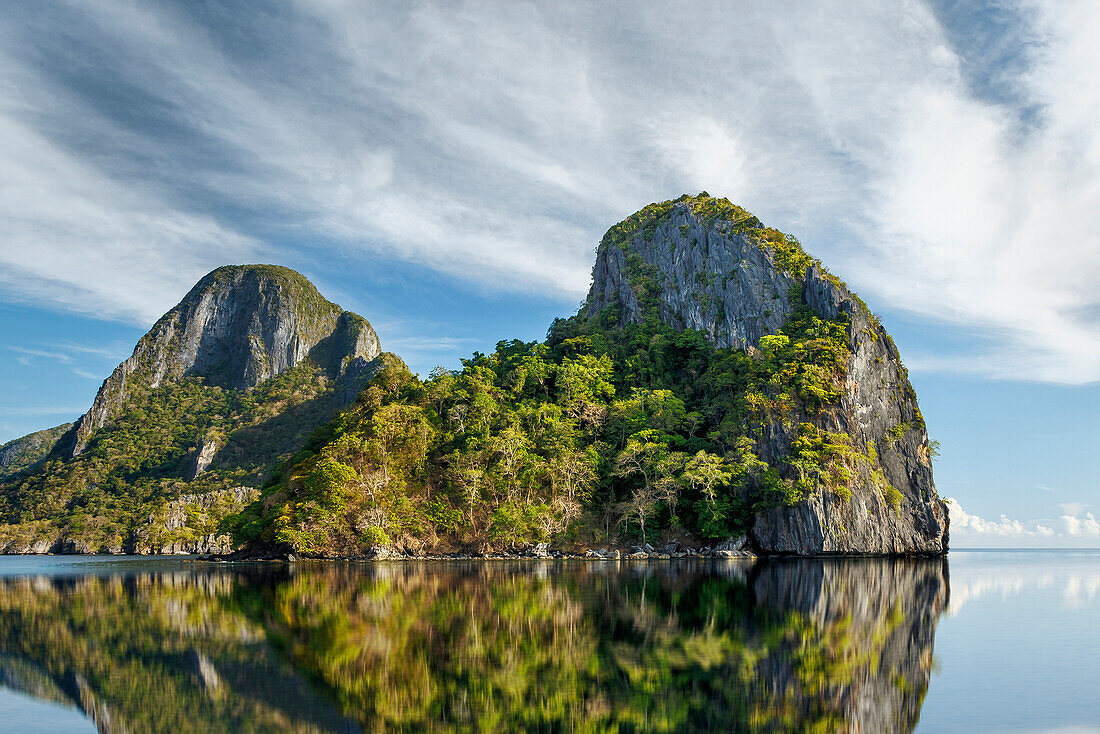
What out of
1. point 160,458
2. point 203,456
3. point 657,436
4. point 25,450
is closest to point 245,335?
point 160,458

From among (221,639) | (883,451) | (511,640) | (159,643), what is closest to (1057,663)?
(511,640)

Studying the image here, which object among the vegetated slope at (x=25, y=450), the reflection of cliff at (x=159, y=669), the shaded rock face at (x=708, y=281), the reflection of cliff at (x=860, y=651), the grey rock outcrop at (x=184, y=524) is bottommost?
the grey rock outcrop at (x=184, y=524)

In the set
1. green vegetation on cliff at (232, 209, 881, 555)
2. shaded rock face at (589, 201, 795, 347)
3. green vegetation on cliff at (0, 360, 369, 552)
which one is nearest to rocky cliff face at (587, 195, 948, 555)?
shaded rock face at (589, 201, 795, 347)

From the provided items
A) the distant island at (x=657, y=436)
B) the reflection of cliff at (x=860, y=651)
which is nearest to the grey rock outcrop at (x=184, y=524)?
the distant island at (x=657, y=436)

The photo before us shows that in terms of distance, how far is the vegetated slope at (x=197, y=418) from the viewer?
90875 millimetres

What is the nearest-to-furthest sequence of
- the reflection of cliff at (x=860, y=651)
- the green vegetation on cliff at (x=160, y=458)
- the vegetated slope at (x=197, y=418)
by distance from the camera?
the reflection of cliff at (x=860, y=651), the vegetated slope at (x=197, y=418), the green vegetation on cliff at (x=160, y=458)

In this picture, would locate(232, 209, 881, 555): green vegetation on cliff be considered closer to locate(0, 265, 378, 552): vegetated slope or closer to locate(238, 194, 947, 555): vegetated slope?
locate(238, 194, 947, 555): vegetated slope

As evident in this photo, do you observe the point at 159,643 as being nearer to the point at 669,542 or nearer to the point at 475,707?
the point at 475,707

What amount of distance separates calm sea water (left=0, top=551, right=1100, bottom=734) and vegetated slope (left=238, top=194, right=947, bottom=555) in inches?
1076

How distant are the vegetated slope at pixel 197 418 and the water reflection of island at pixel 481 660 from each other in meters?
60.4

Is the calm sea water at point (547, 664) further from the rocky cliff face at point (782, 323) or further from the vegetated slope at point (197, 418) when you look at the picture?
the vegetated slope at point (197, 418)

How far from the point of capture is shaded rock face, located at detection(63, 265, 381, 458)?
449 feet

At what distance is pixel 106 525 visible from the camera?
3583 inches

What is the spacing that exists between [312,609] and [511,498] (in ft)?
110
